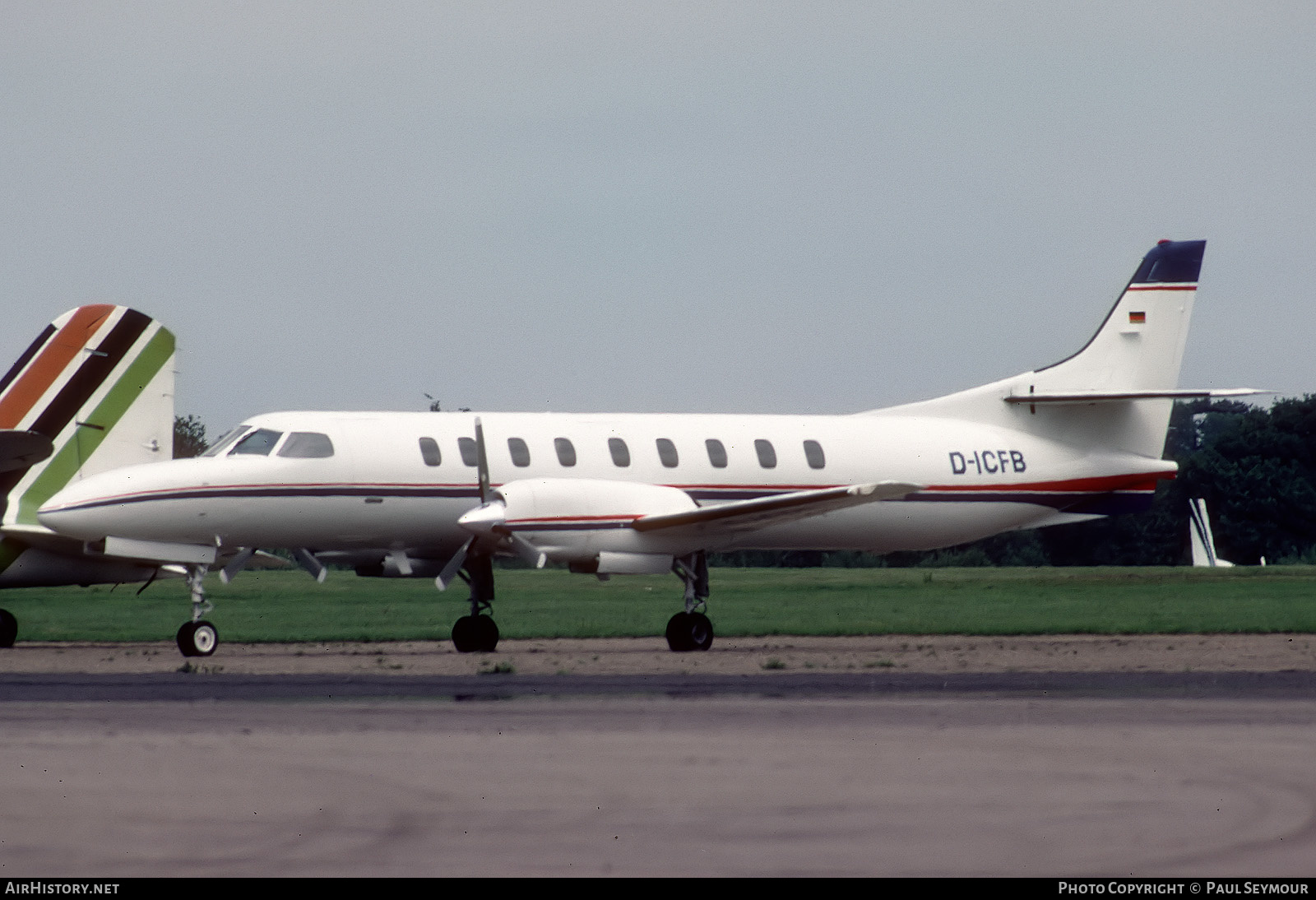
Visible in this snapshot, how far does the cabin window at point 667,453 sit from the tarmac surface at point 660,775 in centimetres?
822

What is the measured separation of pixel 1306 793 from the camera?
9586mm

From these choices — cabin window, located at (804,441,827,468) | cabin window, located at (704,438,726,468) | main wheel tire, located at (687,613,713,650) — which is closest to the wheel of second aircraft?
main wheel tire, located at (687,613,713,650)

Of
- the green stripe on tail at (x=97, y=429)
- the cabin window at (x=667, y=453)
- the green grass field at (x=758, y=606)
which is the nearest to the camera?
the cabin window at (x=667, y=453)

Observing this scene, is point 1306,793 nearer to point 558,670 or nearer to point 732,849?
point 732,849

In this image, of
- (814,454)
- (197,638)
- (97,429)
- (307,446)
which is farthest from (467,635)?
(97,429)

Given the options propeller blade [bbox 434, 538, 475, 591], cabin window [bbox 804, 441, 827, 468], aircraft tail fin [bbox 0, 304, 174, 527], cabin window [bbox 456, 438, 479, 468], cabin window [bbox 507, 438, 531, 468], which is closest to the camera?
propeller blade [bbox 434, 538, 475, 591]

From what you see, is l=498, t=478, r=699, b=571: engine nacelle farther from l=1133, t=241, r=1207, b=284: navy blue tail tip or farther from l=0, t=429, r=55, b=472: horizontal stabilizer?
l=1133, t=241, r=1207, b=284: navy blue tail tip

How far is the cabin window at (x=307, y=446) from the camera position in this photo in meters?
25.3

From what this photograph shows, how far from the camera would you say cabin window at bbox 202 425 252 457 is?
82.7ft

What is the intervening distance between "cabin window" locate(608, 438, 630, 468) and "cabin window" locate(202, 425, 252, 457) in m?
5.40

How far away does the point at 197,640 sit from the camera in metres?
23.6

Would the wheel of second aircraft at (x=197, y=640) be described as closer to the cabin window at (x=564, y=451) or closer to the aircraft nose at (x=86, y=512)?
the aircraft nose at (x=86, y=512)

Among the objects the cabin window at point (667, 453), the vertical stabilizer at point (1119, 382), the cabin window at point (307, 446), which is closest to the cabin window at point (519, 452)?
the cabin window at point (667, 453)
